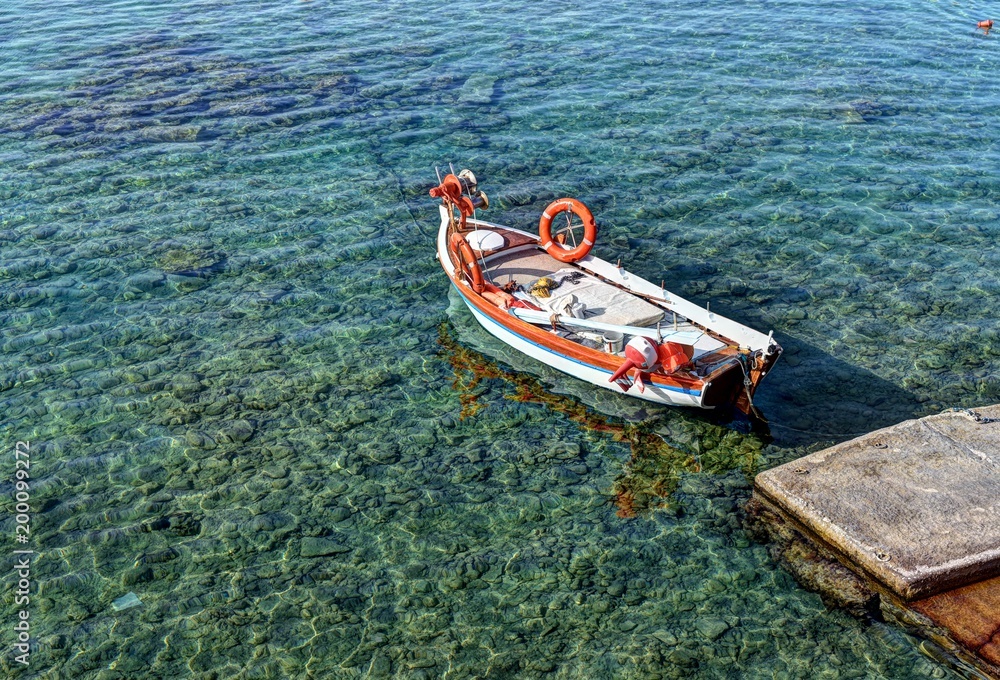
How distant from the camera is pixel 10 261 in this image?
23.1 metres

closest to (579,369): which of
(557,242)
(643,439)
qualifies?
(643,439)

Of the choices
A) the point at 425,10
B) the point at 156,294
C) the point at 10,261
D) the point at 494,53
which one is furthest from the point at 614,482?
the point at 425,10

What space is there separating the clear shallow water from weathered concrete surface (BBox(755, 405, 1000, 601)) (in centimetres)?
114

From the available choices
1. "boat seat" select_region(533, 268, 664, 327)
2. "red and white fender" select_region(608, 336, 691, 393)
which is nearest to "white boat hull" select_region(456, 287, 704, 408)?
"red and white fender" select_region(608, 336, 691, 393)

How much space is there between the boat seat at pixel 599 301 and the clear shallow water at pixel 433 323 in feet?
6.13

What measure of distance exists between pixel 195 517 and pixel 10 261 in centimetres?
1189

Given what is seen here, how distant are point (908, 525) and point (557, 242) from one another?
1039 cm

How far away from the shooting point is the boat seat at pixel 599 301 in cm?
1912

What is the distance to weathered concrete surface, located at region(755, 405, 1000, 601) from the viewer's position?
13898mm

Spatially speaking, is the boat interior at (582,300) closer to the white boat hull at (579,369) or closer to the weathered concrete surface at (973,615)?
the white boat hull at (579,369)

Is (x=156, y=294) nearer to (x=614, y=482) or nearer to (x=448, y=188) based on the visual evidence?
(x=448, y=188)

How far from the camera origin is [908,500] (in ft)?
49.4

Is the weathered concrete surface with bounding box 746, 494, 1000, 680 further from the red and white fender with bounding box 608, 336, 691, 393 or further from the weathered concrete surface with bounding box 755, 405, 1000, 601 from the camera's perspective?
the red and white fender with bounding box 608, 336, 691, 393

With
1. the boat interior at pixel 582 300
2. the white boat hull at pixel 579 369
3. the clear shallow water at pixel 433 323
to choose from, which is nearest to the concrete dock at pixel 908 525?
the clear shallow water at pixel 433 323
